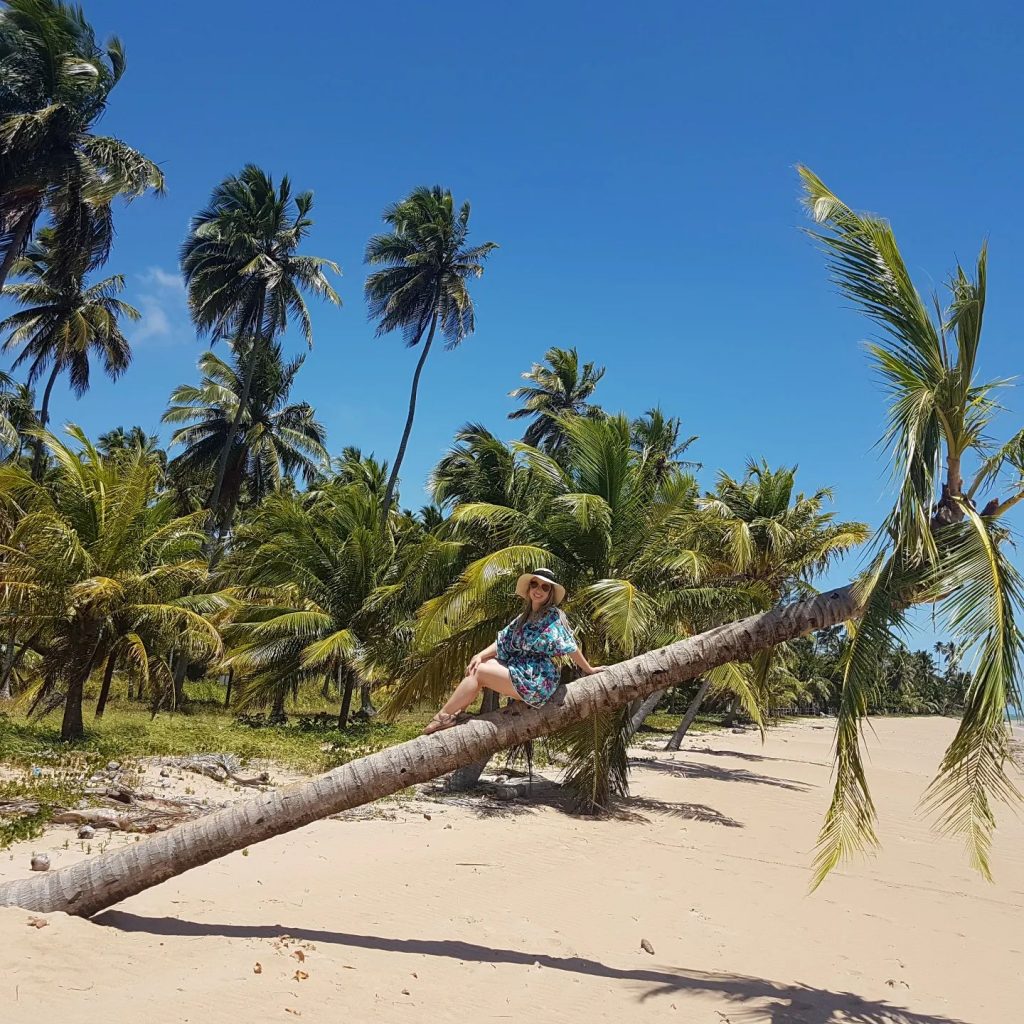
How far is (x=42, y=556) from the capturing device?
1407 cm

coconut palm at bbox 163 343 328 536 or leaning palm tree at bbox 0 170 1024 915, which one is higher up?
coconut palm at bbox 163 343 328 536

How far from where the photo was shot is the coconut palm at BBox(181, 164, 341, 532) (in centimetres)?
2858

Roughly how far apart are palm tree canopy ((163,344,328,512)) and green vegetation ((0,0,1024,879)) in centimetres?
266

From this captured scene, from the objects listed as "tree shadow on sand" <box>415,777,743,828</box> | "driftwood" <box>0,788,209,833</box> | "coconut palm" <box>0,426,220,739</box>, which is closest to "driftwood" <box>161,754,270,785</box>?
"driftwood" <box>0,788,209,833</box>

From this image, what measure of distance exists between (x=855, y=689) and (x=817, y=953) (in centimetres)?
306

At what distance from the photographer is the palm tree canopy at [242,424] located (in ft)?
106

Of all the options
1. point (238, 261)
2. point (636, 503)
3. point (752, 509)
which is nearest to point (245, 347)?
point (238, 261)

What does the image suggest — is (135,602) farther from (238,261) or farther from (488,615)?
(238,261)

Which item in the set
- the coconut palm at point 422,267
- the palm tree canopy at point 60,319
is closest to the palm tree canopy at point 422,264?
the coconut palm at point 422,267

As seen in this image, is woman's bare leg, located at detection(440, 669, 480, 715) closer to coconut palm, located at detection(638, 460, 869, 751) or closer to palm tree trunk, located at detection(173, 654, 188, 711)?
coconut palm, located at detection(638, 460, 869, 751)

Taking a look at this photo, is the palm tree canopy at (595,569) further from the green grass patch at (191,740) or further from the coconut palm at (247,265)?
the coconut palm at (247,265)

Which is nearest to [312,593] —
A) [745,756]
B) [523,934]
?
[745,756]

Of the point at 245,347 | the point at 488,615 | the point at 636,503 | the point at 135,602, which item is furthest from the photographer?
the point at 245,347

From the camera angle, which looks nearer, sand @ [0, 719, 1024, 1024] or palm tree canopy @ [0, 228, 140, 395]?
sand @ [0, 719, 1024, 1024]
